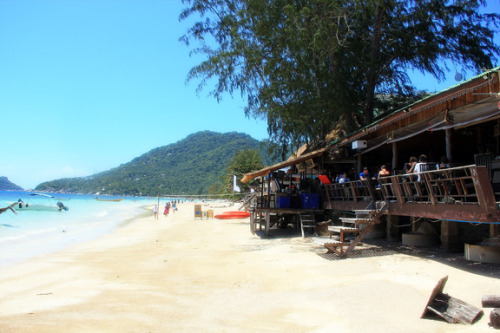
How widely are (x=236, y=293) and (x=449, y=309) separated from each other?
11.6 feet

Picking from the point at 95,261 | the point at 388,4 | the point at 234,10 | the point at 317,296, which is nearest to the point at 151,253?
the point at 95,261

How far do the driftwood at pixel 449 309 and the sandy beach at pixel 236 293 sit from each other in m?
0.10

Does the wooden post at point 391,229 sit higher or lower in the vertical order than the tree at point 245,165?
lower

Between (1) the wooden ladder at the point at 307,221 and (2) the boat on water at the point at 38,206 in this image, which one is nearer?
(1) the wooden ladder at the point at 307,221

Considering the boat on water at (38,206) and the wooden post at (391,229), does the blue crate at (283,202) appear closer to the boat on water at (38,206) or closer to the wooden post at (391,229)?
the wooden post at (391,229)

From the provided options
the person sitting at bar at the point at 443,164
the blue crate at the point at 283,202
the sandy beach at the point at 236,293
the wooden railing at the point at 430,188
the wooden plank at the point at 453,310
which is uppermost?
the person sitting at bar at the point at 443,164

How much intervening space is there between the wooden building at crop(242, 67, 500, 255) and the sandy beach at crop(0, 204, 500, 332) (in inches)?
50.3

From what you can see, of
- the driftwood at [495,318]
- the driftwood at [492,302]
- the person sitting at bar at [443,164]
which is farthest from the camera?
the person sitting at bar at [443,164]

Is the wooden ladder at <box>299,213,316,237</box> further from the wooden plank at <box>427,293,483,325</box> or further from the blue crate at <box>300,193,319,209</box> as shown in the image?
the wooden plank at <box>427,293,483,325</box>

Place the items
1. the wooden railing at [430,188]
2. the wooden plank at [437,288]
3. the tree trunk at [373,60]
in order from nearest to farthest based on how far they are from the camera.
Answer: the wooden plank at [437,288], the wooden railing at [430,188], the tree trunk at [373,60]

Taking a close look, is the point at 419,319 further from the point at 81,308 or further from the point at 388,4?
the point at 388,4

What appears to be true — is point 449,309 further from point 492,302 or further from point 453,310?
point 492,302

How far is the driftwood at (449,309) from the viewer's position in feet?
14.9

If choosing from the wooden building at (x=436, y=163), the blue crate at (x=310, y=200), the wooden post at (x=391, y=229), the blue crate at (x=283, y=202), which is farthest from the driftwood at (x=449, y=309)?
the blue crate at (x=283, y=202)
